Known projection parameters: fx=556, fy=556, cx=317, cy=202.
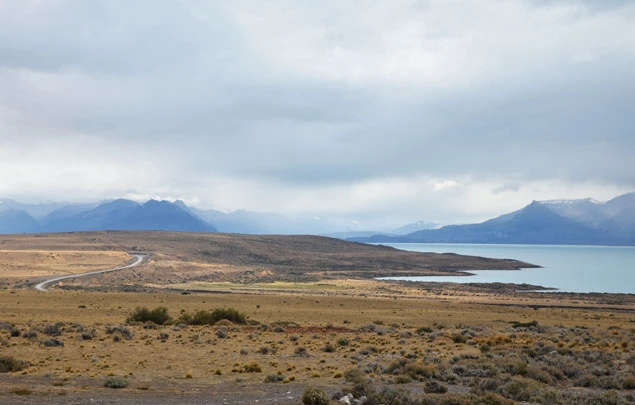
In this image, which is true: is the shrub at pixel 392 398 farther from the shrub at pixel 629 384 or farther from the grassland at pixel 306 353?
the shrub at pixel 629 384

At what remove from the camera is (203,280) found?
101312mm

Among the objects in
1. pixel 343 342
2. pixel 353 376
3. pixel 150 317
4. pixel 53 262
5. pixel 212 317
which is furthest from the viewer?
pixel 53 262

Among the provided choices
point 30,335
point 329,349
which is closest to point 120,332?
point 30,335

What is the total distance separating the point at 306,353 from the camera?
26.8 meters

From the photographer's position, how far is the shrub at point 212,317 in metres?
41.3

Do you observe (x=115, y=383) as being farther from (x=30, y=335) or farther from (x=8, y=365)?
(x=30, y=335)

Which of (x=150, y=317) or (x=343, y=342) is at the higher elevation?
(x=343, y=342)

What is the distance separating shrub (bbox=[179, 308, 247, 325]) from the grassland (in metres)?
1.20

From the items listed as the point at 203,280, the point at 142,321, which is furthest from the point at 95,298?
the point at 203,280

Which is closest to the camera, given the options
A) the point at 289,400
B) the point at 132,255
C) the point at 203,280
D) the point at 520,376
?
the point at 289,400

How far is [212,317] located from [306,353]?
16753 millimetres

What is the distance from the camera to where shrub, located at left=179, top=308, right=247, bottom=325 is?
41.3 meters

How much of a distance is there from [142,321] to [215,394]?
84.3ft

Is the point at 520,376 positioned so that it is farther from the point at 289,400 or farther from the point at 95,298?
the point at 95,298
